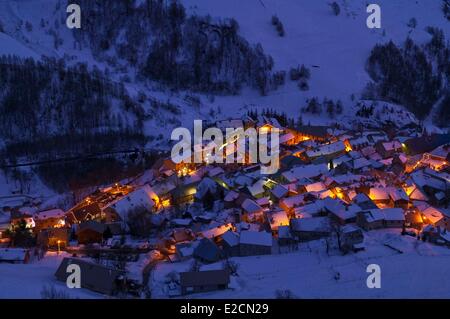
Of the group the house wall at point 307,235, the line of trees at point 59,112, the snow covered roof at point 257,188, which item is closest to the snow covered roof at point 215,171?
the snow covered roof at point 257,188

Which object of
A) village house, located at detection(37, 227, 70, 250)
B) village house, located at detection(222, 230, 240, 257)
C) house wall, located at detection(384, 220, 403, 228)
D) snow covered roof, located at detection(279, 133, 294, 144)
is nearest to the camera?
village house, located at detection(222, 230, 240, 257)

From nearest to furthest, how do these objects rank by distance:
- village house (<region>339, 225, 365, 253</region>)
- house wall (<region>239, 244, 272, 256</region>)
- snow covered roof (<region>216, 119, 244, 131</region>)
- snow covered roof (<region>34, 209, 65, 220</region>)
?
village house (<region>339, 225, 365, 253</region>) → house wall (<region>239, 244, 272, 256</region>) → snow covered roof (<region>34, 209, 65, 220</region>) → snow covered roof (<region>216, 119, 244, 131</region>)

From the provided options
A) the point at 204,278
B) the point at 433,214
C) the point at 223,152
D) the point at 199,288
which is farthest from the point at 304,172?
the point at 199,288

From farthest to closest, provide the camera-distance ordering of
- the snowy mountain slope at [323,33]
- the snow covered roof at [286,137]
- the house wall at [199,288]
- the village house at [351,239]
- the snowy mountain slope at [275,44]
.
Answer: the snowy mountain slope at [323,33] → the snowy mountain slope at [275,44] → the snow covered roof at [286,137] → the village house at [351,239] → the house wall at [199,288]

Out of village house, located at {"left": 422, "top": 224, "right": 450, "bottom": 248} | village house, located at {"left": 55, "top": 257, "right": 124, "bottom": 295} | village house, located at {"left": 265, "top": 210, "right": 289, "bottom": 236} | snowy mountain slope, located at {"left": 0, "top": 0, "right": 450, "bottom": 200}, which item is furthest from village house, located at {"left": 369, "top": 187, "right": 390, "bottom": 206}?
snowy mountain slope, located at {"left": 0, "top": 0, "right": 450, "bottom": 200}

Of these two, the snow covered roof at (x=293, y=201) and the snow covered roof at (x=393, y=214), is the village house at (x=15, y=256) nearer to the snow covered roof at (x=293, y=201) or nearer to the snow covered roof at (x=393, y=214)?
the snow covered roof at (x=293, y=201)

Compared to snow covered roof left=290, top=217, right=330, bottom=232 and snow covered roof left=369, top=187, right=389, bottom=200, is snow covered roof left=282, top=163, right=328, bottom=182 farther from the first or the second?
snow covered roof left=290, top=217, right=330, bottom=232

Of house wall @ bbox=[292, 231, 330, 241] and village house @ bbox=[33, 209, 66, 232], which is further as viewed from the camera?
village house @ bbox=[33, 209, 66, 232]

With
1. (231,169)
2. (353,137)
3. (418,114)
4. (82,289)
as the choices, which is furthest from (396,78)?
(82,289)
